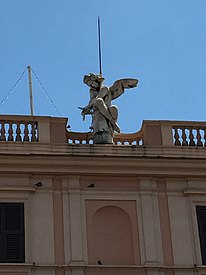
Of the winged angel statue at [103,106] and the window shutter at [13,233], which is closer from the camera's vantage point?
the window shutter at [13,233]

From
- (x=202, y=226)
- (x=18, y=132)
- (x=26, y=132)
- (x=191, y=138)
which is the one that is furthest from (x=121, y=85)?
(x=202, y=226)

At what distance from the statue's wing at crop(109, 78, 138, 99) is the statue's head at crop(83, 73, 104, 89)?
1.19 ft

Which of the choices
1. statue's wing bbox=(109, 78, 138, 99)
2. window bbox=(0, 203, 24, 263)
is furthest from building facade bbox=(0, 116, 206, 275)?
statue's wing bbox=(109, 78, 138, 99)

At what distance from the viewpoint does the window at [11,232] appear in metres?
22.5

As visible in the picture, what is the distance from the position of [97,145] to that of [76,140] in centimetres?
68

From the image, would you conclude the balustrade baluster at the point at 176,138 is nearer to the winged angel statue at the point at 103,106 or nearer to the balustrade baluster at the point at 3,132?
the winged angel statue at the point at 103,106

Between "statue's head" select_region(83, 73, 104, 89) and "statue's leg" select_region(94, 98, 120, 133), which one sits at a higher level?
"statue's head" select_region(83, 73, 104, 89)

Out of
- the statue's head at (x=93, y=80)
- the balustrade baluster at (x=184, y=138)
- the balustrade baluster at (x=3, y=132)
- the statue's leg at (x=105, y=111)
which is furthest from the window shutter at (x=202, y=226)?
the balustrade baluster at (x=3, y=132)

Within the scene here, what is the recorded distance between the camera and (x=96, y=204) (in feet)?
77.4

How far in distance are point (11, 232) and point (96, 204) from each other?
2234 millimetres

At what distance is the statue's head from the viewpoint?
25.4 m

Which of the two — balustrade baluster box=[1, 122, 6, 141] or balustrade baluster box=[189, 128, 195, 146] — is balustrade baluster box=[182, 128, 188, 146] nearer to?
balustrade baluster box=[189, 128, 195, 146]

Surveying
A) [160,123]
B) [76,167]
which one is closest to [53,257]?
[76,167]

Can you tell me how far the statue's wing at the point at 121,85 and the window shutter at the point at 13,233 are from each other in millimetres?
4264
